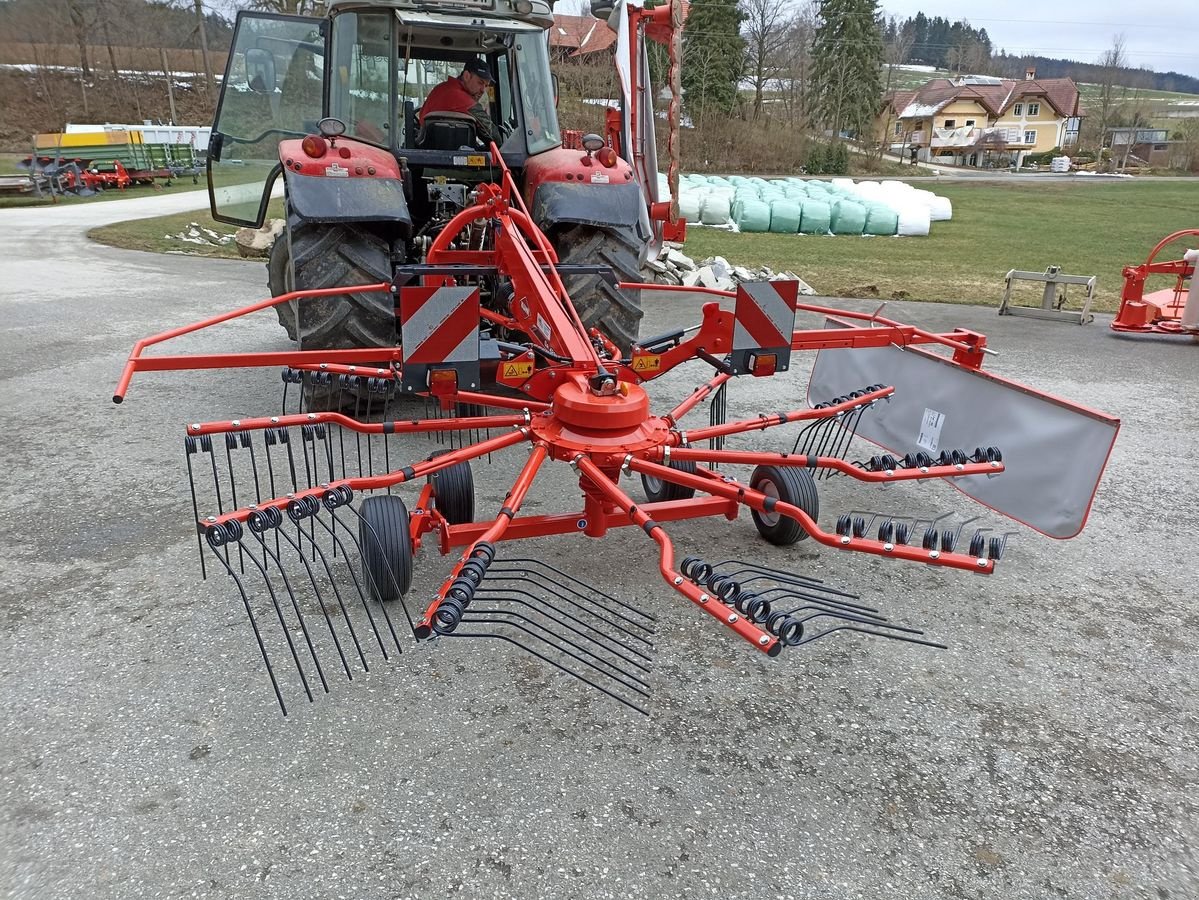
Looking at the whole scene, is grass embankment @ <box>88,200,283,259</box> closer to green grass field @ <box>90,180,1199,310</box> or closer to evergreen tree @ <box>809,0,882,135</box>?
green grass field @ <box>90,180,1199,310</box>

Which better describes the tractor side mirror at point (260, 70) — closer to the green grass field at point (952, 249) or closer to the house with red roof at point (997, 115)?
the green grass field at point (952, 249)

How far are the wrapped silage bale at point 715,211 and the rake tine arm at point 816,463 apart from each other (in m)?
12.7

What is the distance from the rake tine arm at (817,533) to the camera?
2.26 m

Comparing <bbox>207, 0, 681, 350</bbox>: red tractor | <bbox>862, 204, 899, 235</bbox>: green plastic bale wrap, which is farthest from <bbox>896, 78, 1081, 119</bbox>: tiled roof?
<bbox>207, 0, 681, 350</bbox>: red tractor

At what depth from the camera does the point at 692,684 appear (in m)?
2.45

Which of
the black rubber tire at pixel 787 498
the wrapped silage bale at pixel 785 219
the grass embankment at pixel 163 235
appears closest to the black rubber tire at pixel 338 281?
the black rubber tire at pixel 787 498

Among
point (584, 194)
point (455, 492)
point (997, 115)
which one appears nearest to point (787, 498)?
point (455, 492)

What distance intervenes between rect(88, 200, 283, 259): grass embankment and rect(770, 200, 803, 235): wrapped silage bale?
28.4 ft

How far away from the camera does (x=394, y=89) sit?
15.4ft

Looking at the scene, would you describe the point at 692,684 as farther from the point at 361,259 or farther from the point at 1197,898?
the point at 361,259

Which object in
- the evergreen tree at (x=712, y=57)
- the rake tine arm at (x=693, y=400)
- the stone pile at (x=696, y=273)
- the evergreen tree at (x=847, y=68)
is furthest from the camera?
the evergreen tree at (x=847, y=68)

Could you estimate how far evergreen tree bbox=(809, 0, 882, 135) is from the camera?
138 ft

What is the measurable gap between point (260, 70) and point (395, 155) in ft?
3.98

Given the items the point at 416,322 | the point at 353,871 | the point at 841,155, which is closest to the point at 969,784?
the point at 353,871
